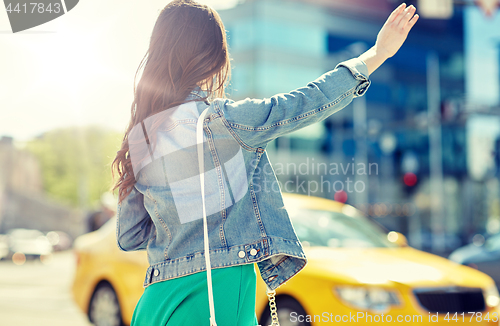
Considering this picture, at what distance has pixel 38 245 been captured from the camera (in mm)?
25047

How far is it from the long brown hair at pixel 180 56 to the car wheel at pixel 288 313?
108 inches

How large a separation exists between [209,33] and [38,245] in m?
26.4

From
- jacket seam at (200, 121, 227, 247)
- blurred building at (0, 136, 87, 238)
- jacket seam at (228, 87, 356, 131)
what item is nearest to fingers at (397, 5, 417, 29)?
jacket seam at (228, 87, 356, 131)

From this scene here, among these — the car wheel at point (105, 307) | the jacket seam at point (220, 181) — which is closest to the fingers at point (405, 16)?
the jacket seam at point (220, 181)

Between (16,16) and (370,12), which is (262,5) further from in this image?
(16,16)

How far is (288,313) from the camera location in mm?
3818

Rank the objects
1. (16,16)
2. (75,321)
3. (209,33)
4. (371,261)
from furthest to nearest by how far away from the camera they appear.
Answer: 1. (75,321)
2. (371,261)
3. (16,16)
4. (209,33)

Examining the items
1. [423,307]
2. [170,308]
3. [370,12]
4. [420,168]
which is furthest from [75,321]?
[420,168]

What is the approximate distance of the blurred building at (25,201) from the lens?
126ft

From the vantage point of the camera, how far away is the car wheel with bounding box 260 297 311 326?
376 cm

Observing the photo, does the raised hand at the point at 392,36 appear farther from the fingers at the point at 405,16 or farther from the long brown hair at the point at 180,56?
the long brown hair at the point at 180,56

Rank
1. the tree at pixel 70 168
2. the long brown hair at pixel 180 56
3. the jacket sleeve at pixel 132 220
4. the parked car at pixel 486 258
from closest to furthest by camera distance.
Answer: the long brown hair at pixel 180 56 → the jacket sleeve at pixel 132 220 → the parked car at pixel 486 258 → the tree at pixel 70 168

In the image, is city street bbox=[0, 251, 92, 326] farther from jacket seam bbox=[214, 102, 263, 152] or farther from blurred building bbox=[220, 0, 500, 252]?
blurred building bbox=[220, 0, 500, 252]

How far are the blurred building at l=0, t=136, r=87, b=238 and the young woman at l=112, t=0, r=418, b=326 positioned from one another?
126 feet
